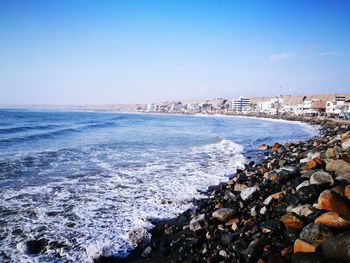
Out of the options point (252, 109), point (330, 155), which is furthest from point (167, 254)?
point (252, 109)

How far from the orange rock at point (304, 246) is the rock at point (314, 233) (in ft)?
0.49

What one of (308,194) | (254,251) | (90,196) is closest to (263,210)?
(308,194)

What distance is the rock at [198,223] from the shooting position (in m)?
6.19

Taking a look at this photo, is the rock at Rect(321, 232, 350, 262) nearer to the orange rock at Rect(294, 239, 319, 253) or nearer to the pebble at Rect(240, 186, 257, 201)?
the orange rock at Rect(294, 239, 319, 253)

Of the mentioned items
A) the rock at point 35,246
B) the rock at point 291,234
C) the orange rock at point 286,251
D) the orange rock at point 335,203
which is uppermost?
the orange rock at point 335,203

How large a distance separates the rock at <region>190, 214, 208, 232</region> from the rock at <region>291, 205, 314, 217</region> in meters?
2.03

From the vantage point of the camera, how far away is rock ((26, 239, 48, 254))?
5.48m

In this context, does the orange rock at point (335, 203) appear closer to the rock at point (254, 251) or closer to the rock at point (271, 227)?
the rock at point (271, 227)

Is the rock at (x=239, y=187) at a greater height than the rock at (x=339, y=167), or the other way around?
the rock at (x=339, y=167)

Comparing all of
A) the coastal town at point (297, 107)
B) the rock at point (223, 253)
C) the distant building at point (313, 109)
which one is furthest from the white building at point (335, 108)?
the rock at point (223, 253)

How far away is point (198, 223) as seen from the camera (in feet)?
20.8

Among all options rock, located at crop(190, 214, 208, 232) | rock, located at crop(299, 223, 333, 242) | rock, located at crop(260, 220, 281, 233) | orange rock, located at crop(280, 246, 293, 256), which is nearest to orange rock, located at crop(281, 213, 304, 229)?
rock, located at crop(260, 220, 281, 233)

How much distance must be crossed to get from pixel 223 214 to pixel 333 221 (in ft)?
8.93

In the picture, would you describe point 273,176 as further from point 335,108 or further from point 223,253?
point 335,108
